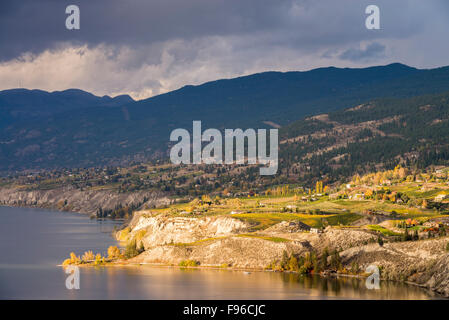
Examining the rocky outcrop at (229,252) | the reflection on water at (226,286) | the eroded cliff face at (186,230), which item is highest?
the eroded cliff face at (186,230)

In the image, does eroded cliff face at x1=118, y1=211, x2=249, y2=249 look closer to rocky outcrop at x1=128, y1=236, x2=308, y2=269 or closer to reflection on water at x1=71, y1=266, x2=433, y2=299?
rocky outcrop at x1=128, y1=236, x2=308, y2=269

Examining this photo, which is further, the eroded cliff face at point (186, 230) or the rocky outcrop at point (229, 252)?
the eroded cliff face at point (186, 230)

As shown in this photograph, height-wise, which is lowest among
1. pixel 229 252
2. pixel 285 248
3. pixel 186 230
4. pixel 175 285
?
pixel 175 285

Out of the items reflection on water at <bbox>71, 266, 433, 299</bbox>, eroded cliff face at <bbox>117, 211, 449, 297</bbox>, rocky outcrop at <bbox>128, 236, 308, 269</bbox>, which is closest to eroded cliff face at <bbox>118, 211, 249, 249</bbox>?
eroded cliff face at <bbox>117, 211, 449, 297</bbox>

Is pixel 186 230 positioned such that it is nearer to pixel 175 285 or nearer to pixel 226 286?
pixel 175 285

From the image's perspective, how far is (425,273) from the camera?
116188mm

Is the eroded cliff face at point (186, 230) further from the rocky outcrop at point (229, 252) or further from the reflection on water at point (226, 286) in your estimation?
the reflection on water at point (226, 286)

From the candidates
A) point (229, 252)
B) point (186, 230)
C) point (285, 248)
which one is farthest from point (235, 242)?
point (186, 230)

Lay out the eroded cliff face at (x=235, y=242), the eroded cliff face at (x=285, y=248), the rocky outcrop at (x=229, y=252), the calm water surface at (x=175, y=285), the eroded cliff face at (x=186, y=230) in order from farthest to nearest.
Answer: the eroded cliff face at (x=186, y=230) < the rocky outcrop at (x=229, y=252) < the eroded cliff face at (x=235, y=242) < the eroded cliff face at (x=285, y=248) < the calm water surface at (x=175, y=285)

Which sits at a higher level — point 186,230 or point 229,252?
point 186,230

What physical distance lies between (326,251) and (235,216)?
126 ft

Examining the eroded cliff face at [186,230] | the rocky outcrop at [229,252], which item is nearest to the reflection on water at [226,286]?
the rocky outcrop at [229,252]
